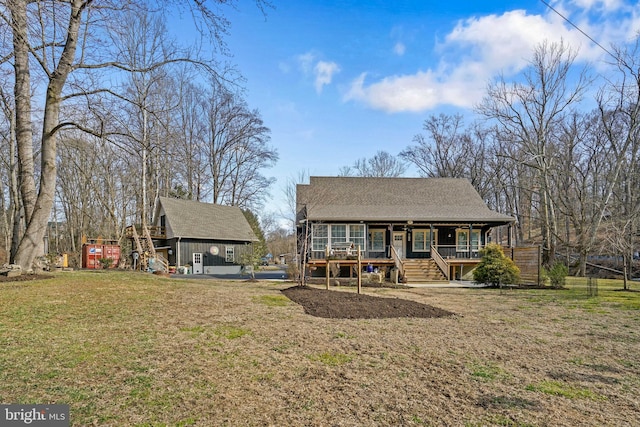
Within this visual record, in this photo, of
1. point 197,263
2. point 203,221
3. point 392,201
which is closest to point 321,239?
point 392,201

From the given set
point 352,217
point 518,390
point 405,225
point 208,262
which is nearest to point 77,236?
point 208,262

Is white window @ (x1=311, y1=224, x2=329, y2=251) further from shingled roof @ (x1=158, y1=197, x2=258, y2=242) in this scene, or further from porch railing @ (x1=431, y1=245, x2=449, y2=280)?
shingled roof @ (x1=158, y1=197, x2=258, y2=242)

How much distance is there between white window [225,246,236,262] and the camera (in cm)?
3105

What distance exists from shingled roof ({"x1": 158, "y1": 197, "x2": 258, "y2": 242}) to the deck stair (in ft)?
51.8

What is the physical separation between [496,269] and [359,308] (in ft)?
32.9

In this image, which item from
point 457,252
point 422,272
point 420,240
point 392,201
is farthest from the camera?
point 392,201

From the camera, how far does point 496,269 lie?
53.1 ft

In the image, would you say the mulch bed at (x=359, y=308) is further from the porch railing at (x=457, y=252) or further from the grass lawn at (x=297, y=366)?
the porch railing at (x=457, y=252)

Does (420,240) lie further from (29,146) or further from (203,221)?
(29,146)

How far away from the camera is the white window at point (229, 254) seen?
31050 mm

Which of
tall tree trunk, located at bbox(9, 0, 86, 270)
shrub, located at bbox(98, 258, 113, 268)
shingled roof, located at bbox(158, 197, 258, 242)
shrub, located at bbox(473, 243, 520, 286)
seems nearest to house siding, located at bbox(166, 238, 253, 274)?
shingled roof, located at bbox(158, 197, 258, 242)

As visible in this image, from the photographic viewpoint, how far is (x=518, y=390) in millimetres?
4113

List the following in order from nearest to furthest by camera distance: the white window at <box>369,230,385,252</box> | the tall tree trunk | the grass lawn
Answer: the grass lawn, the tall tree trunk, the white window at <box>369,230,385,252</box>

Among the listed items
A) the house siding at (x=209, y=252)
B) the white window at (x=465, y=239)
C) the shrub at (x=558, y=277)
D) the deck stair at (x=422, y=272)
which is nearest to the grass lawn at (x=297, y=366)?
the shrub at (x=558, y=277)
